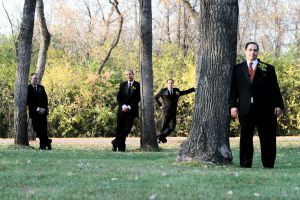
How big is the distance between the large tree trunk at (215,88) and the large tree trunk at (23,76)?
24.6 ft

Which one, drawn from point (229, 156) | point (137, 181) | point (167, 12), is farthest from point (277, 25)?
point (137, 181)

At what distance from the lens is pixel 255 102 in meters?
9.46

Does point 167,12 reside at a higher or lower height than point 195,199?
higher

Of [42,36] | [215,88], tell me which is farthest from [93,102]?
[215,88]

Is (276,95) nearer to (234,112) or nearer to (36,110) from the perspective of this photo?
(234,112)

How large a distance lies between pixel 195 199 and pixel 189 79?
24213mm

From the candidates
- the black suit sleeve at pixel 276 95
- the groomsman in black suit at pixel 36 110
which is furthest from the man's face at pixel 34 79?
the black suit sleeve at pixel 276 95

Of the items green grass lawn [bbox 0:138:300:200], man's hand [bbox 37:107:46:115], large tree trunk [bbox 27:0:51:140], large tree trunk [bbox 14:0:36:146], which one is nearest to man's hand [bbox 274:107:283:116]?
green grass lawn [bbox 0:138:300:200]

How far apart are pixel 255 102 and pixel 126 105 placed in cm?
640

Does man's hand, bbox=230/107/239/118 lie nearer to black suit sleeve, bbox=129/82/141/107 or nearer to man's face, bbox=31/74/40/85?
black suit sleeve, bbox=129/82/141/107

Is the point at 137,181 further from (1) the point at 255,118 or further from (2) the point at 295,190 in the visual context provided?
(1) the point at 255,118

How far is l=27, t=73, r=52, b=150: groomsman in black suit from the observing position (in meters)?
15.7

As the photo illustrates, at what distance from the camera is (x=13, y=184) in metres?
6.67

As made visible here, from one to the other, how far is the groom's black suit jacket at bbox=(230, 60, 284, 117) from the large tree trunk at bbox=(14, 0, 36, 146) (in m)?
8.18
